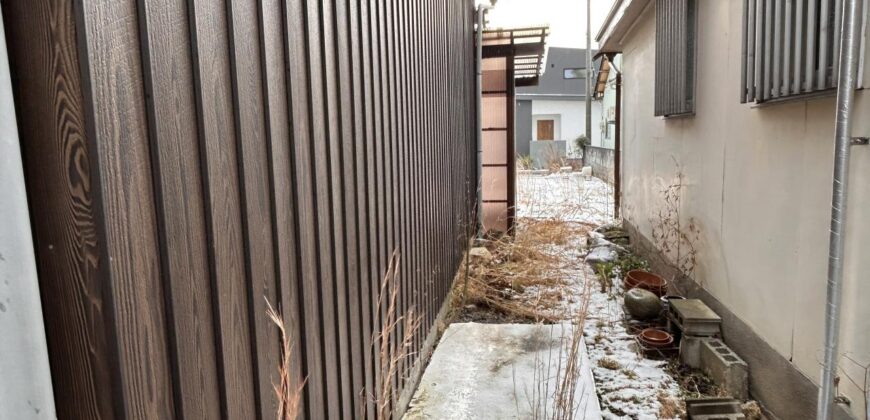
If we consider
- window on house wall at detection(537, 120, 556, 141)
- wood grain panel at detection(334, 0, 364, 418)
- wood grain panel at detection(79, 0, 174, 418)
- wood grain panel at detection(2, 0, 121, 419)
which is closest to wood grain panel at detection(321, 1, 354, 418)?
wood grain panel at detection(334, 0, 364, 418)

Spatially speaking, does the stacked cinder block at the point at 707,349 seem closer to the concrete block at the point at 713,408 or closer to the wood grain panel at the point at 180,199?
the concrete block at the point at 713,408

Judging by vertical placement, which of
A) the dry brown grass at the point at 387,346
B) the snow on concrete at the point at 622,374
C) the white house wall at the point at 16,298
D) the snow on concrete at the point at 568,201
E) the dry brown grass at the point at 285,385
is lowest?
the snow on concrete at the point at 622,374

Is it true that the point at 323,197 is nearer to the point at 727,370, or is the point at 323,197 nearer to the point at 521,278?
the point at 727,370

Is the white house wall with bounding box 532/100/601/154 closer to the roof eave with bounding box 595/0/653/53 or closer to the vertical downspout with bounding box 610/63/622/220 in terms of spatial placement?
the vertical downspout with bounding box 610/63/622/220

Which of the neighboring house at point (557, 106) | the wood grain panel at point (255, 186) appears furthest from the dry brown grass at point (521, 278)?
the neighboring house at point (557, 106)

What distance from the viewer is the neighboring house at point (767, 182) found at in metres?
2.36

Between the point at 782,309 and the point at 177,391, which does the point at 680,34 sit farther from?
the point at 177,391

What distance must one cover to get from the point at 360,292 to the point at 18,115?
1558 mm

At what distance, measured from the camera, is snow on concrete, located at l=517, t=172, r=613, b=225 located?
970 cm

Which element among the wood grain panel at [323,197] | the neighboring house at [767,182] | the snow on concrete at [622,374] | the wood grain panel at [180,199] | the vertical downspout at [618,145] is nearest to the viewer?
the wood grain panel at [180,199]

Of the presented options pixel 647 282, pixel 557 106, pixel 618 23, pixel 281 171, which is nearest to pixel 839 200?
pixel 281 171

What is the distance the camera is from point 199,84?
1.08 m

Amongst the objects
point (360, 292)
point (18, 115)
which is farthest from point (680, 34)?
point (18, 115)

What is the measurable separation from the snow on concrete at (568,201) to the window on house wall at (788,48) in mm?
4600
